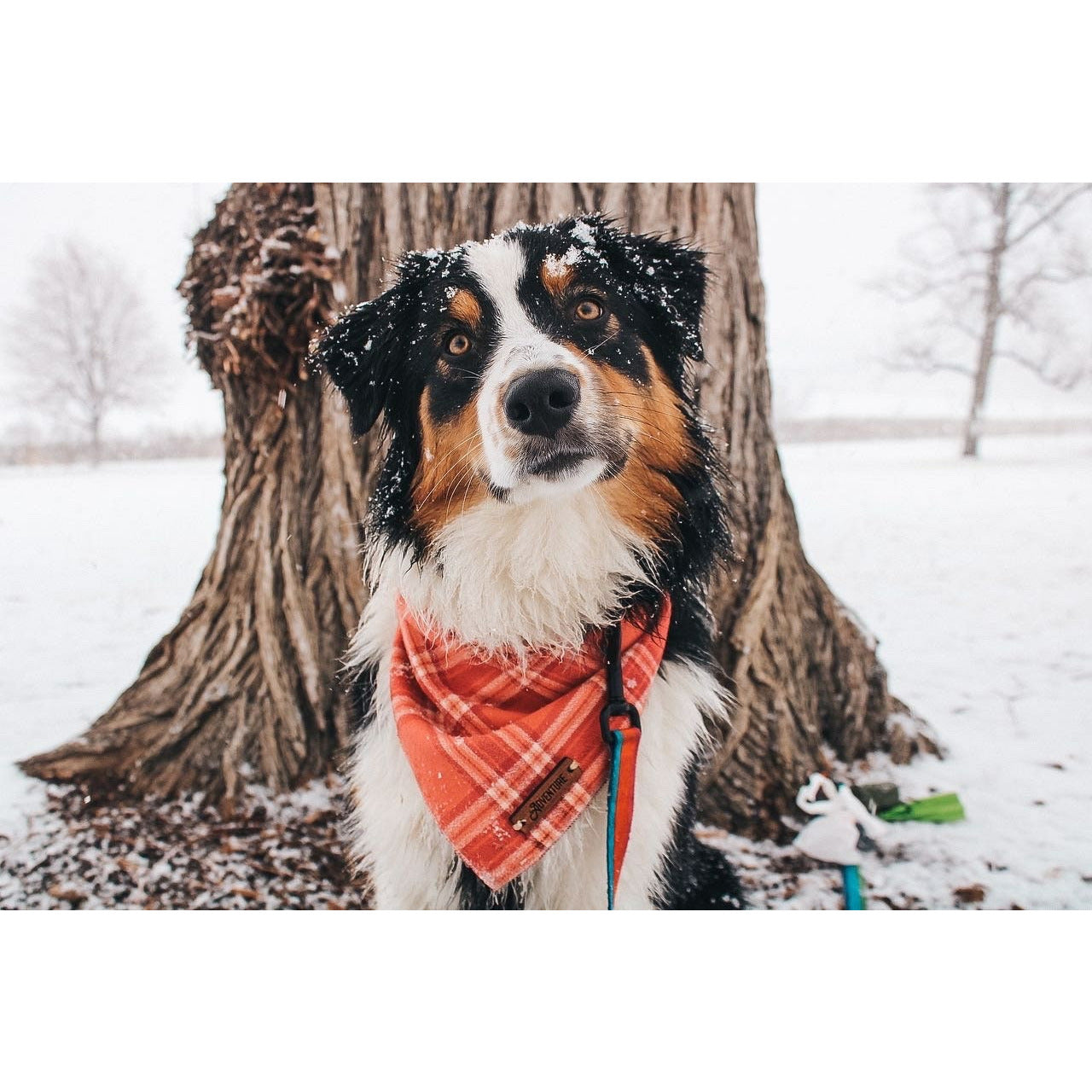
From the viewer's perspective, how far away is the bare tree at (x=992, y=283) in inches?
70.9

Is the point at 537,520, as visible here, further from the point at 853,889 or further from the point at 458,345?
the point at 853,889

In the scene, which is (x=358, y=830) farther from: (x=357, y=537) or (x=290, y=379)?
(x=290, y=379)

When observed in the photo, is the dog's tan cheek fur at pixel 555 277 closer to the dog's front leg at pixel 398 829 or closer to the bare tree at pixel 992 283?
the dog's front leg at pixel 398 829

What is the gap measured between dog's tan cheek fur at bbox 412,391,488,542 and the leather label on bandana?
0.50 m

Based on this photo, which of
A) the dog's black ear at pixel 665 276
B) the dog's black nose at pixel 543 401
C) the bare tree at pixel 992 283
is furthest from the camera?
the bare tree at pixel 992 283

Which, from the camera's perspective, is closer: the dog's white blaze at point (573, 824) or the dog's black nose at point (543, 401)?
the dog's black nose at point (543, 401)

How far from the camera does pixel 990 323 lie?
6.23 ft

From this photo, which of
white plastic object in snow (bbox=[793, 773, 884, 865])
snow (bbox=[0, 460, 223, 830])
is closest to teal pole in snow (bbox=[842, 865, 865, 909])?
white plastic object in snow (bbox=[793, 773, 884, 865])

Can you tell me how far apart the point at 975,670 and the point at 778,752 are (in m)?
0.54

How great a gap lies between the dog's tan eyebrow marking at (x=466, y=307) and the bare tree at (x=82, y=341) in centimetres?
97

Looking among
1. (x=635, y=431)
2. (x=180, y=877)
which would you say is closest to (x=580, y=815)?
(x=635, y=431)

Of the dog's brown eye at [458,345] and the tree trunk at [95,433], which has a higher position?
the dog's brown eye at [458,345]

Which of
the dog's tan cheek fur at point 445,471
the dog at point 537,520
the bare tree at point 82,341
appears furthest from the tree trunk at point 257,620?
the dog's tan cheek fur at point 445,471

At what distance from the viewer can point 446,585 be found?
4.80 feet
